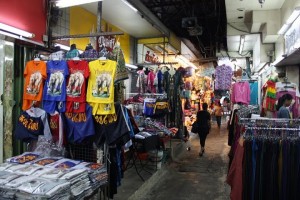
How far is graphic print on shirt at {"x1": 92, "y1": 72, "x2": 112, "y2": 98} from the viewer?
320 cm

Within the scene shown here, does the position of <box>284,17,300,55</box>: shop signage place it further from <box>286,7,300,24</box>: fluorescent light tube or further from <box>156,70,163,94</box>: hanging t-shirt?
<box>156,70,163,94</box>: hanging t-shirt

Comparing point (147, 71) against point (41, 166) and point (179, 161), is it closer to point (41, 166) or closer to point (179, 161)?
point (179, 161)

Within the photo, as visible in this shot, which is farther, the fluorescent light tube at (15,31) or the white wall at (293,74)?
the white wall at (293,74)

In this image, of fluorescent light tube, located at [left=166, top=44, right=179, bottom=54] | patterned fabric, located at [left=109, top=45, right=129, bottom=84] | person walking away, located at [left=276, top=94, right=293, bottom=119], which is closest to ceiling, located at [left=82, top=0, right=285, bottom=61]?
fluorescent light tube, located at [left=166, top=44, right=179, bottom=54]

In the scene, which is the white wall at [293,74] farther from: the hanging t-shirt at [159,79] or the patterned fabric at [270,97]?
the hanging t-shirt at [159,79]

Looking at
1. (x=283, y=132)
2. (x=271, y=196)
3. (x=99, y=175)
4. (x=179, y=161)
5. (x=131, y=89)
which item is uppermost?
(x=131, y=89)

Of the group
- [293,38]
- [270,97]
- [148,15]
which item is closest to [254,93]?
[270,97]

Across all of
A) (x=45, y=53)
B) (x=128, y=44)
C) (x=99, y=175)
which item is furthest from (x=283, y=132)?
(x=128, y=44)

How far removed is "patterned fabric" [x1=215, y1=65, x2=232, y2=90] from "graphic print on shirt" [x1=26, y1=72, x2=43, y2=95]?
8145mm

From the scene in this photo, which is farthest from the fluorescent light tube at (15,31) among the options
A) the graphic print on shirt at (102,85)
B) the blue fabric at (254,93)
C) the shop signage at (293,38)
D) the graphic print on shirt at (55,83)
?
the blue fabric at (254,93)

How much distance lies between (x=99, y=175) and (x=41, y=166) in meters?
0.57

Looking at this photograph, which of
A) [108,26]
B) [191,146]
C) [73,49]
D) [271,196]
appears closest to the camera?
[271,196]

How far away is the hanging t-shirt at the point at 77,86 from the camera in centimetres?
329

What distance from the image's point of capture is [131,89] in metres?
9.02
